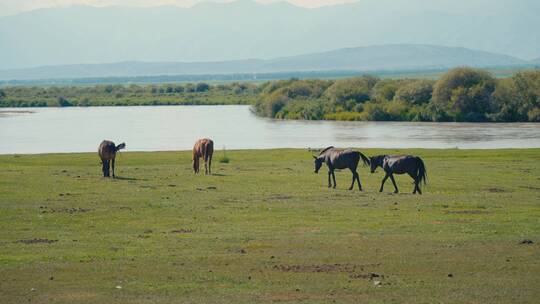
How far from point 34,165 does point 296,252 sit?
23086mm

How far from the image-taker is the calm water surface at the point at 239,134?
53.9 meters

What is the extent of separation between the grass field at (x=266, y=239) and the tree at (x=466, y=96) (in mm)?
46158

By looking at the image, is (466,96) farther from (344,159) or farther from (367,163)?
(344,159)

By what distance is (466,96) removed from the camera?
7688 cm

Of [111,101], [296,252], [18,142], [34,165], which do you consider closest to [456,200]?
[296,252]

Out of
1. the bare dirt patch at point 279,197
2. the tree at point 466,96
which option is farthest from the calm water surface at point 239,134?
the bare dirt patch at point 279,197

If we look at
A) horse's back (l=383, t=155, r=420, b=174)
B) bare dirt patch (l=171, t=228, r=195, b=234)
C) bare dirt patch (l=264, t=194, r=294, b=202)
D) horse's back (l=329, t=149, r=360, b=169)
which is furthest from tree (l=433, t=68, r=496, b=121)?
bare dirt patch (l=171, t=228, r=195, b=234)

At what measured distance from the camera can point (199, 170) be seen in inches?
1340

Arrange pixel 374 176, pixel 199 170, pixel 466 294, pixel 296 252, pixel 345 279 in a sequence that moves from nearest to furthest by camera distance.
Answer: pixel 466 294 → pixel 345 279 → pixel 296 252 → pixel 374 176 → pixel 199 170

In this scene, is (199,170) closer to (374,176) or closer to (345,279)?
(374,176)

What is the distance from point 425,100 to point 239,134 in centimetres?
→ 2495

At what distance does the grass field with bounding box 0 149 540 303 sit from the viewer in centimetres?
1420

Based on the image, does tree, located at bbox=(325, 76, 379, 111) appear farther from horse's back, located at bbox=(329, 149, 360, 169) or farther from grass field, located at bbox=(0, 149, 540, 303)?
horse's back, located at bbox=(329, 149, 360, 169)

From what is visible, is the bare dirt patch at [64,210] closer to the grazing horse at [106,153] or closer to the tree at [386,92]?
the grazing horse at [106,153]
